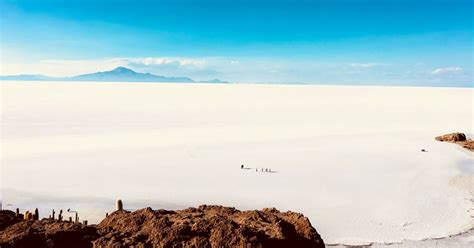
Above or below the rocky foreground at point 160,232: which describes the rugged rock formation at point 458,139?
below

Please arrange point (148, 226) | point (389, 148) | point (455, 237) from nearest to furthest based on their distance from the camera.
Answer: point (148, 226), point (455, 237), point (389, 148)

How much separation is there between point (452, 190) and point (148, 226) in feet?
48.2

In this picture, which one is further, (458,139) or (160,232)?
(458,139)

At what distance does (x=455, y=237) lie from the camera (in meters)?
11.5

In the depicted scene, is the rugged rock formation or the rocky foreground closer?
the rocky foreground

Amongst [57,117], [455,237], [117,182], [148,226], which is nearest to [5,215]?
[148,226]

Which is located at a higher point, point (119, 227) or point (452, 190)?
point (119, 227)

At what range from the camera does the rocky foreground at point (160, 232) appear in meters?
4.82

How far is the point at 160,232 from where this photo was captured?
4.96 metres

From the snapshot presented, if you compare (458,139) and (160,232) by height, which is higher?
(160,232)

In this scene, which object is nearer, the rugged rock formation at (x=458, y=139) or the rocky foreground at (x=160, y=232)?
the rocky foreground at (x=160, y=232)

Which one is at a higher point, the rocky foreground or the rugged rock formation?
the rocky foreground

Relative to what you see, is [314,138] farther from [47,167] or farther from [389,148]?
[47,167]

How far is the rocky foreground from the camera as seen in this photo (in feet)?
15.8
